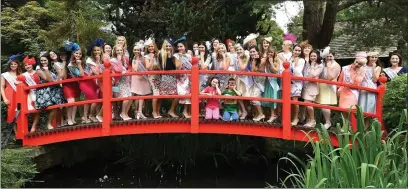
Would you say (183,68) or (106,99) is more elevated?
(183,68)

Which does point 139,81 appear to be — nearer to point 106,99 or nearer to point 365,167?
point 106,99

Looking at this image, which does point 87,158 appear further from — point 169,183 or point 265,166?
point 265,166

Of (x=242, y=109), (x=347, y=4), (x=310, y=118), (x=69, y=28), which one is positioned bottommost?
(x=310, y=118)

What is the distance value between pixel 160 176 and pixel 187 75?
246 centimetres

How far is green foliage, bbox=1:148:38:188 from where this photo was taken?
21.6 feet

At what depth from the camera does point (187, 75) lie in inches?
313

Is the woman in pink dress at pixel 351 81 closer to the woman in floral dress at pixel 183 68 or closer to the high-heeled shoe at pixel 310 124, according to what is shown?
the high-heeled shoe at pixel 310 124

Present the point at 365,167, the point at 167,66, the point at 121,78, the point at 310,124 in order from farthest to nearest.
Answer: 1. the point at 121,78
2. the point at 167,66
3. the point at 310,124
4. the point at 365,167

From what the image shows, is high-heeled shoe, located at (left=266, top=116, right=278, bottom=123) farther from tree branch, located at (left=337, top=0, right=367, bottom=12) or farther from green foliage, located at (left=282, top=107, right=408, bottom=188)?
tree branch, located at (left=337, top=0, right=367, bottom=12)

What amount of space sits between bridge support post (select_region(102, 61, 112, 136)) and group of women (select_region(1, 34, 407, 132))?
0.81ft

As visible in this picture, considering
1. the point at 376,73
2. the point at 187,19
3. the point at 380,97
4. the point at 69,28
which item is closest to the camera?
the point at 380,97

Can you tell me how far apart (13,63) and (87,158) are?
2966 mm

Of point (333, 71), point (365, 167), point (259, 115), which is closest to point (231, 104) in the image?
point (259, 115)

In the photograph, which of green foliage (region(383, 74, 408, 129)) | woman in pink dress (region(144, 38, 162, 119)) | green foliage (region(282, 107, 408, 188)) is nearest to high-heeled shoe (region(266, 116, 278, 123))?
green foliage (region(383, 74, 408, 129))
